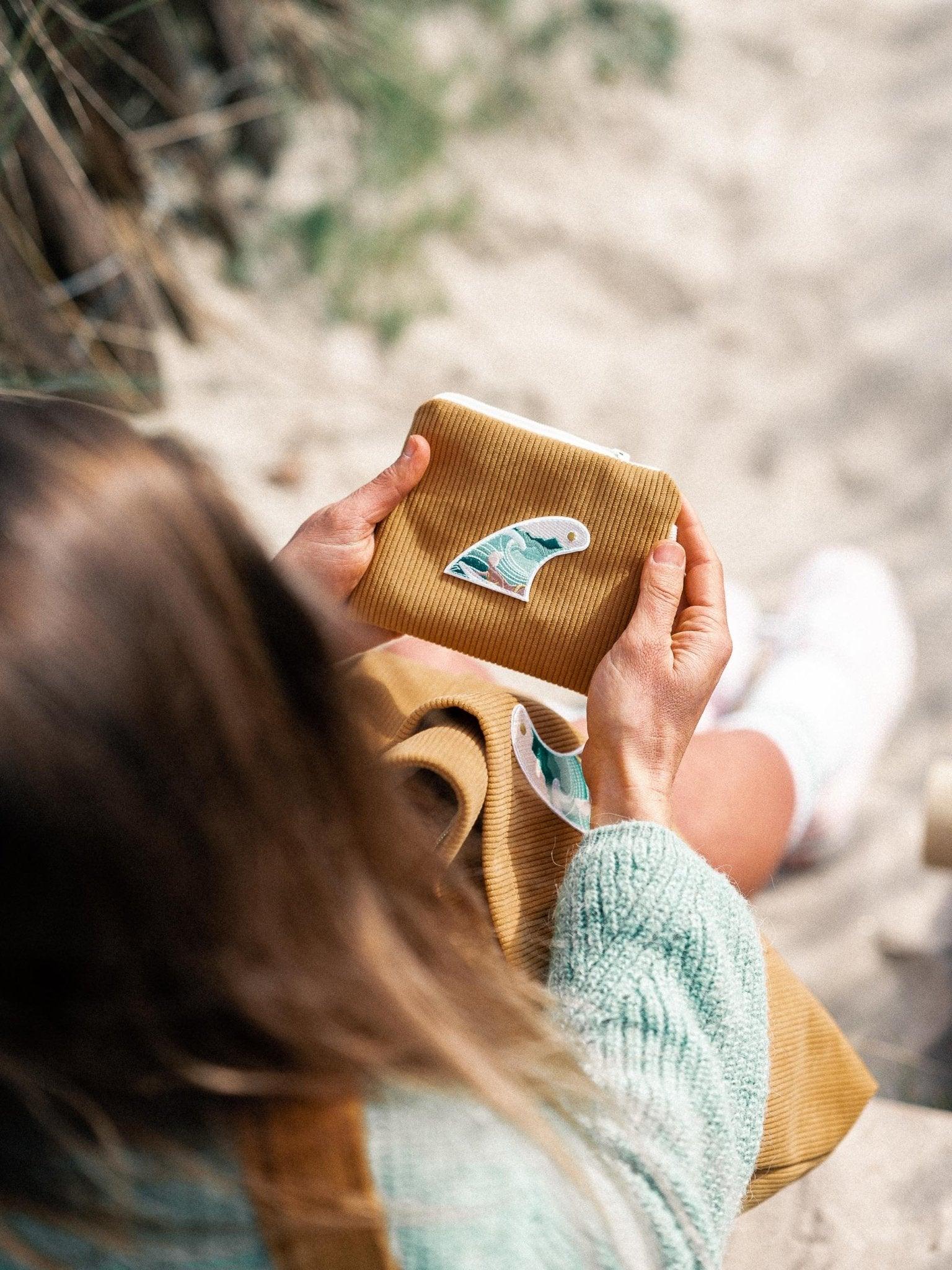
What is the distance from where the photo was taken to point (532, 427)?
1.05 meters

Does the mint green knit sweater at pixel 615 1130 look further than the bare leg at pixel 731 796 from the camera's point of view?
No

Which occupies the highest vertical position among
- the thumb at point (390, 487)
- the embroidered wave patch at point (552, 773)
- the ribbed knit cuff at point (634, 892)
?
the thumb at point (390, 487)

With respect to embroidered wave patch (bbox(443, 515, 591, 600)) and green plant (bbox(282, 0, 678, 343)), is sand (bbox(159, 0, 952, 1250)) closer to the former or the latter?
green plant (bbox(282, 0, 678, 343))

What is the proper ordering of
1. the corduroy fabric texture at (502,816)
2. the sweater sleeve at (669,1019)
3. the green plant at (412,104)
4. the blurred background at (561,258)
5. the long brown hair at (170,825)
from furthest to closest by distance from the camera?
the green plant at (412,104) → the blurred background at (561,258) → the corduroy fabric texture at (502,816) → the sweater sleeve at (669,1019) → the long brown hair at (170,825)

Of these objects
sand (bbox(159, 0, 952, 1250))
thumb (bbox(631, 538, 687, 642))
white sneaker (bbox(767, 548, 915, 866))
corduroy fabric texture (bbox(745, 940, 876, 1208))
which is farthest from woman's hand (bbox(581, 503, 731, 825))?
sand (bbox(159, 0, 952, 1250))

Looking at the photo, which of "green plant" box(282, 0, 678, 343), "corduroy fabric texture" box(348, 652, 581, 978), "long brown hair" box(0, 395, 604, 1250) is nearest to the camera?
"long brown hair" box(0, 395, 604, 1250)

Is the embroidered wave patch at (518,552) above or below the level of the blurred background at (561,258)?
below

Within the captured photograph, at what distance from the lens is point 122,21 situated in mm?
1752

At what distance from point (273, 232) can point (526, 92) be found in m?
0.71

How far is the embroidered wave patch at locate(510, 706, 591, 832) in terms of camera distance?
968 millimetres

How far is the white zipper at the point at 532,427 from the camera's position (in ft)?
3.38

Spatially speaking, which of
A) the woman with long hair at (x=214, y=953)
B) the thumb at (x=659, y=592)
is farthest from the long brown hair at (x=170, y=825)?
the thumb at (x=659, y=592)

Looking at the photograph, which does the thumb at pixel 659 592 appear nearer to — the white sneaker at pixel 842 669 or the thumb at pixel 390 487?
the thumb at pixel 390 487

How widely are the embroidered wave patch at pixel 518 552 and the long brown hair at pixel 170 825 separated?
Result: 360 mm
